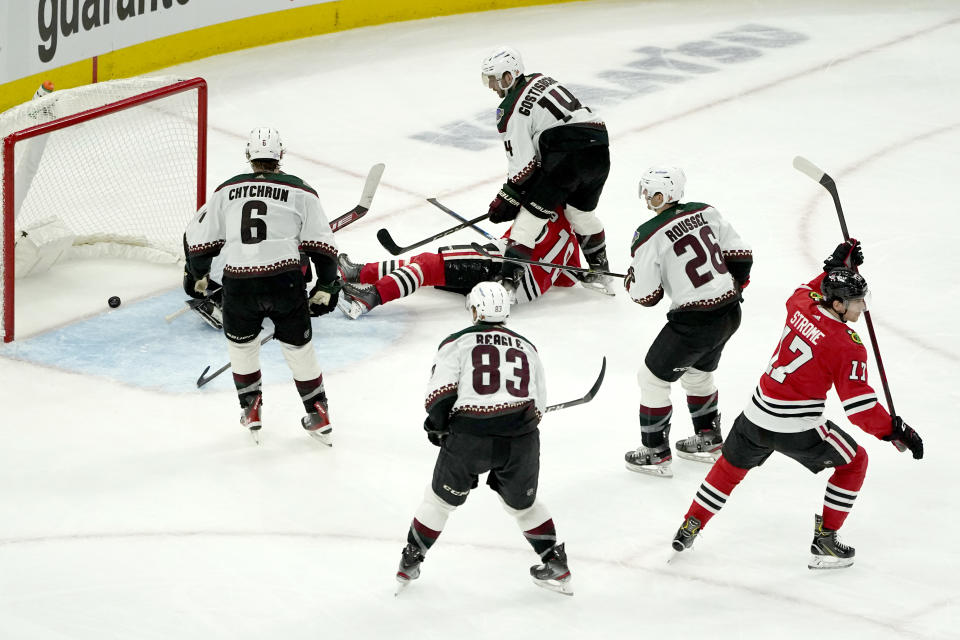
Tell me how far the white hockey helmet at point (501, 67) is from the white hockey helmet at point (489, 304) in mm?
2106

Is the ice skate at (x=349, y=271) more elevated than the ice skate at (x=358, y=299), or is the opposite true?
the ice skate at (x=349, y=271)

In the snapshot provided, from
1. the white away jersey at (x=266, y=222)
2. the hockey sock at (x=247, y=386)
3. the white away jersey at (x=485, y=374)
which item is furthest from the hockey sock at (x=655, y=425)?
the hockey sock at (x=247, y=386)

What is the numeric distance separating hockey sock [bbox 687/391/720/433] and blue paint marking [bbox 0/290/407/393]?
4.54ft

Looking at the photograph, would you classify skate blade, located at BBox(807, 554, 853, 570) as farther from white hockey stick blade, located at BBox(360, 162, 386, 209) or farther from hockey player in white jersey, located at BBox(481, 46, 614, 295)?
white hockey stick blade, located at BBox(360, 162, 386, 209)

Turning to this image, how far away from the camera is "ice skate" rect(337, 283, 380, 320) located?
5656 mm

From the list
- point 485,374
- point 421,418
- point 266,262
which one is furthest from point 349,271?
point 485,374

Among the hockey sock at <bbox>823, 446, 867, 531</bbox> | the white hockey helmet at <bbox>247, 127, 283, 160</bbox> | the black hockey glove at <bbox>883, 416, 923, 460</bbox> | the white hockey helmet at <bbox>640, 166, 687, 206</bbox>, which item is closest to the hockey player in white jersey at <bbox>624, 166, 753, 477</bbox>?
the white hockey helmet at <bbox>640, 166, 687, 206</bbox>

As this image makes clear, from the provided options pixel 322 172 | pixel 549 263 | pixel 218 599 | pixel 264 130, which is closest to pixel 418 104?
pixel 322 172

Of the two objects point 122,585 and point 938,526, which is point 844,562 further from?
point 122,585

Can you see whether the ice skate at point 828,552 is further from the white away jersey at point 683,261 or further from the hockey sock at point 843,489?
the white away jersey at point 683,261

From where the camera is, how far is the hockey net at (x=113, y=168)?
225 inches

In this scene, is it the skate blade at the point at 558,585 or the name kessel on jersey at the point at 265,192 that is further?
the name kessel on jersey at the point at 265,192

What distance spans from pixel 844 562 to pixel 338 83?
214 inches

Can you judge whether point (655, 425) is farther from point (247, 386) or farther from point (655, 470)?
point (247, 386)
